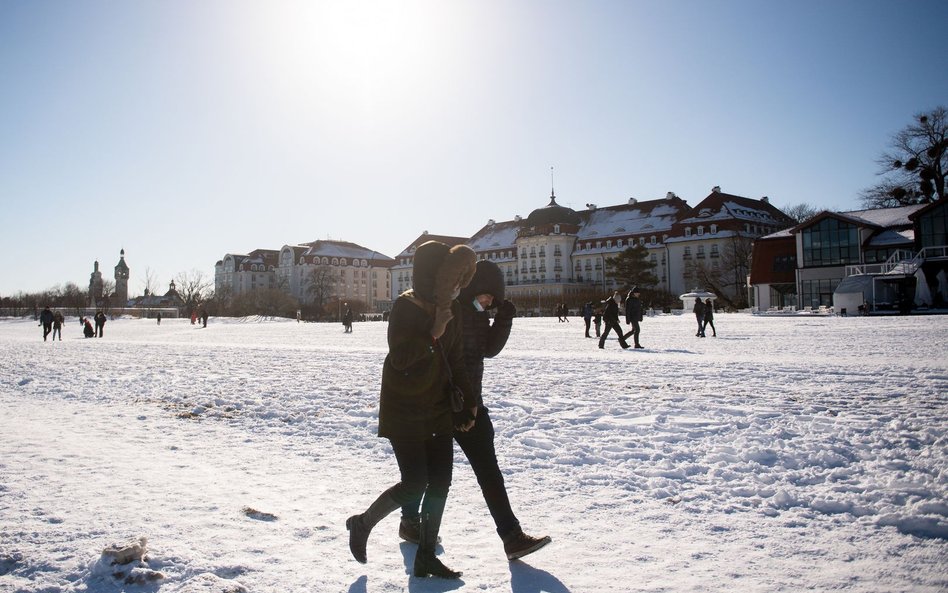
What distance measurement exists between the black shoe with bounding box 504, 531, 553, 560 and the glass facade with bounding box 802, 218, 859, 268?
5165 centimetres

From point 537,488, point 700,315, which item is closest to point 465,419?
point 537,488

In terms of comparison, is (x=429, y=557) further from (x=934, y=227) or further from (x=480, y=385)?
(x=934, y=227)

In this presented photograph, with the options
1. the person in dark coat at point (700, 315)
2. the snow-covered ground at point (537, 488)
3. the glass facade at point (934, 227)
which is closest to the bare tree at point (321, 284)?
the glass facade at point (934, 227)

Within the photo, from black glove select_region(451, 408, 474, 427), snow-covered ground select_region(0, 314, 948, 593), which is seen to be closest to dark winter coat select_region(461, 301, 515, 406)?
black glove select_region(451, 408, 474, 427)

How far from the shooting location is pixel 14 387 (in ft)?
37.7

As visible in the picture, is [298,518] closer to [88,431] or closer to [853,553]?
[853,553]

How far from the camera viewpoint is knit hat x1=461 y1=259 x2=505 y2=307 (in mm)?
3570

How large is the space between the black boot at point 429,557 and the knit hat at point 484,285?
1195 millimetres

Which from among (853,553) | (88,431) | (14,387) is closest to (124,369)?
(14,387)

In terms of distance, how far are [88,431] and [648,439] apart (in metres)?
6.06

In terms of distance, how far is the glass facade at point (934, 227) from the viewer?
41.6 metres

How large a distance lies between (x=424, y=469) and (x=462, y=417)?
0.34m

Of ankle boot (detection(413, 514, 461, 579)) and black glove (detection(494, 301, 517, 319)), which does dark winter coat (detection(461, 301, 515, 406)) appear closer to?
black glove (detection(494, 301, 517, 319))

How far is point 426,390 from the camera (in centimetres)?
325
